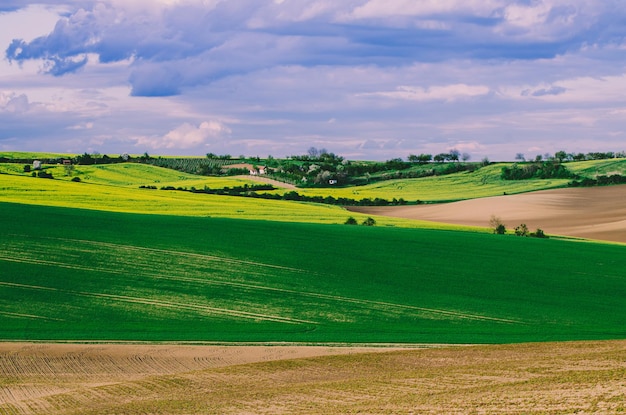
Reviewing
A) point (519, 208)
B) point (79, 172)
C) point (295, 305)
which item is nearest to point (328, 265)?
point (295, 305)

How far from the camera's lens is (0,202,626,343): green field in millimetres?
25203

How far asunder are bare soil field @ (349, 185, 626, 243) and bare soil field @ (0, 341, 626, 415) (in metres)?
37.2

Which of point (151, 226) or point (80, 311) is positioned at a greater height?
point (151, 226)

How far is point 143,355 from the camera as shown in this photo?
21.6 metres

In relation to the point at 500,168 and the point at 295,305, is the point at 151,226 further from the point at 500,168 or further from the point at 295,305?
the point at 500,168

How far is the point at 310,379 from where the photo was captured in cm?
1814

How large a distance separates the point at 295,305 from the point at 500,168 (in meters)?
80.3

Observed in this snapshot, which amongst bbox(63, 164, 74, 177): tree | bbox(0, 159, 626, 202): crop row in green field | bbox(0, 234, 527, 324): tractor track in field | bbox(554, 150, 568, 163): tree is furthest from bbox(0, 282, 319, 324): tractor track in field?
bbox(554, 150, 568, 163): tree

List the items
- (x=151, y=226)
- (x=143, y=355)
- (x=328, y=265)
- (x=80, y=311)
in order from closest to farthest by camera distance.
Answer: (x=143, y=355), (x=80, y=311), (x=328, y=265), (x=151, y=226)

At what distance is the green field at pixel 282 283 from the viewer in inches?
992

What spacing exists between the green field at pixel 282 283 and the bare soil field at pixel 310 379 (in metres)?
1.98

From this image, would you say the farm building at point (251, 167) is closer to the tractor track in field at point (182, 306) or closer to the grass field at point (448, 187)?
the grass field at point (448, 187)

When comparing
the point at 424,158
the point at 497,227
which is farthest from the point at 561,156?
the point at 497,227

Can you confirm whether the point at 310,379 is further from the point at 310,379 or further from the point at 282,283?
the point at 282,283
